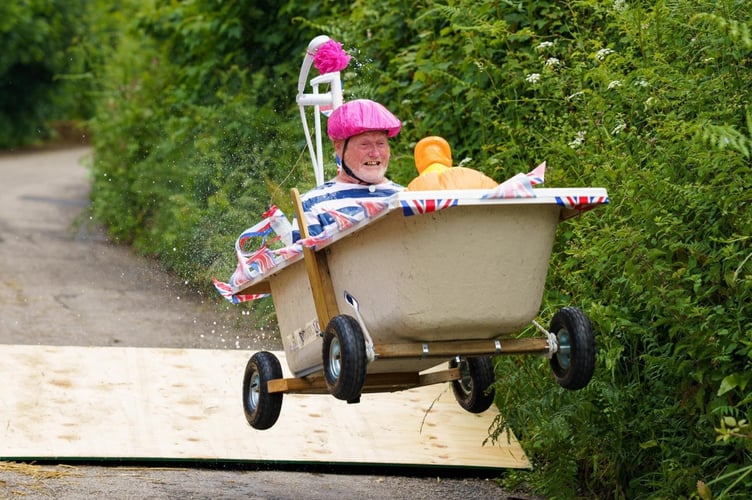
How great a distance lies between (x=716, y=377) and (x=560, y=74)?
2309mm

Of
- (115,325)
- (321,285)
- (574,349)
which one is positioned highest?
(321,285)

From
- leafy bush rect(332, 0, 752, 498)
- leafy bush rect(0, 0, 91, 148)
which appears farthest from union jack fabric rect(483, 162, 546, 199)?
leafy bush rect(0, 0, 91, 148)

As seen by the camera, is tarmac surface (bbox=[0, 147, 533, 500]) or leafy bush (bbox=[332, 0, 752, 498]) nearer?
leafy bush (bbox=[332, 0, 752, 498])

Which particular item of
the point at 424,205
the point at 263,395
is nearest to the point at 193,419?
the point at 263,395

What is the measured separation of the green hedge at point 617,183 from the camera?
431 centimetres

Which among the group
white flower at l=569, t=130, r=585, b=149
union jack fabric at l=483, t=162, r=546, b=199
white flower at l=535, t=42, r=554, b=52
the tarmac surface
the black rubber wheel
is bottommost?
the tarmac surface

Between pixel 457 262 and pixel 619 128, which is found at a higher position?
pixel 619 128

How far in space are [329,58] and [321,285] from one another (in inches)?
53.6

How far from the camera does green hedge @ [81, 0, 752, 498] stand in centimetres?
431

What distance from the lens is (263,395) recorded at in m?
5.28

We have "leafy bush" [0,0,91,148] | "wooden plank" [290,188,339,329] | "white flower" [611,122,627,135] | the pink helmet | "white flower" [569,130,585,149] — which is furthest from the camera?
"leafy bush" [0,0,91,148]

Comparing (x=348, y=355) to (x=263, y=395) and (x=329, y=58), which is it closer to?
(x=263, y=395)

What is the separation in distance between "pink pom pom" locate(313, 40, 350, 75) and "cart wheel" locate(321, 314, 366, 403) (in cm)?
159

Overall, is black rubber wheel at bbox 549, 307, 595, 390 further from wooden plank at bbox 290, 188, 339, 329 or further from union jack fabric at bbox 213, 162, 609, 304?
wooden plank at bbox 290, 188, 339, 329
